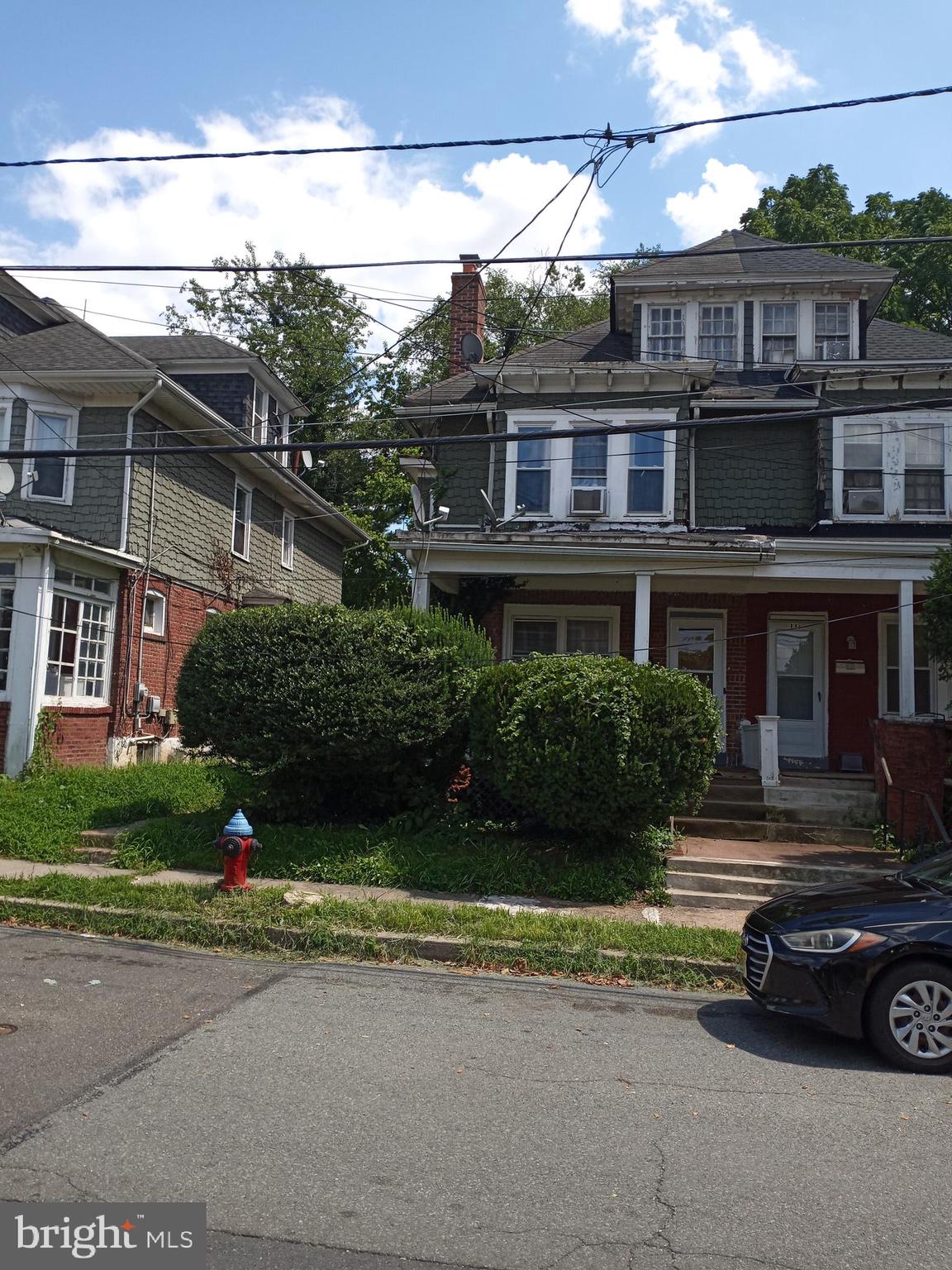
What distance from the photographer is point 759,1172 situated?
429cm

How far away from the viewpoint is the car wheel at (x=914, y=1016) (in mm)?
5805

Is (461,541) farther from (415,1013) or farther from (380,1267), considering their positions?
(380,1267)

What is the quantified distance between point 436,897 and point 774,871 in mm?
3511

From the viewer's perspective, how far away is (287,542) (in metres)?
24.8

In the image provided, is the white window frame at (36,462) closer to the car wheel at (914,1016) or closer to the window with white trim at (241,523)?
the window with white trim at (241,523)

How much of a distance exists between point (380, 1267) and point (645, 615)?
11.3m

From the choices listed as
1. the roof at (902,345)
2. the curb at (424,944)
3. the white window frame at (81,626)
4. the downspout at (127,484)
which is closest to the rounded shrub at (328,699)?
the curb at (424,944)

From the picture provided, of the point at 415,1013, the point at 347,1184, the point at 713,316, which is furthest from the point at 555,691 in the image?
the point at 713,316

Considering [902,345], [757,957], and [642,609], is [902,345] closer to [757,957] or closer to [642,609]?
[642,609]

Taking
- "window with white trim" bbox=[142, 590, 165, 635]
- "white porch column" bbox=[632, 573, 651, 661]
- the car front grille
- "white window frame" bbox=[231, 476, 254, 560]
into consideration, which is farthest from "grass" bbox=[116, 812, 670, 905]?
"white window frame" bbox=[231, 476, 254, 560]

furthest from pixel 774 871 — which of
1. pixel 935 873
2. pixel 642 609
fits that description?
pixel 642 609

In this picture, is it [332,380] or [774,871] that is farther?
[332,380]

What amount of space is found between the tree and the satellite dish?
41.8 ft

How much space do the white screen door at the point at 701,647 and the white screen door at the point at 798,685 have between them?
Result: 81cm
